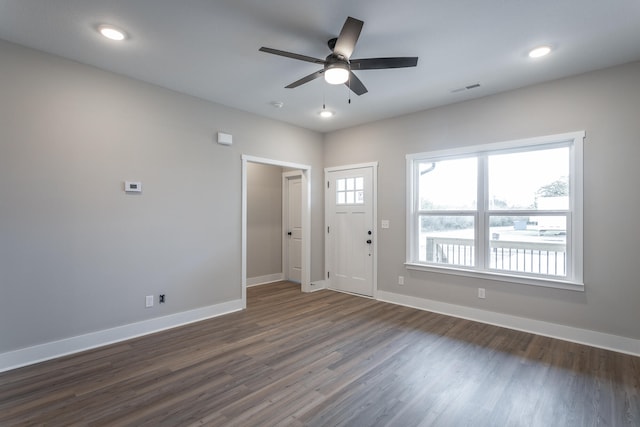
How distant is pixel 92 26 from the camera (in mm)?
2547

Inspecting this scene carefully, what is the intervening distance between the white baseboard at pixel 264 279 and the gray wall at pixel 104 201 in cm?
164

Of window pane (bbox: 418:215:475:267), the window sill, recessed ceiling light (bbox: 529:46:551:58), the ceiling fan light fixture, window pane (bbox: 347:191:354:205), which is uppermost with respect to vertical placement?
recessed ceiling light (bbox: 529:46:551:58)

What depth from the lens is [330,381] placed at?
257 cm

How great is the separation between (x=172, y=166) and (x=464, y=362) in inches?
154

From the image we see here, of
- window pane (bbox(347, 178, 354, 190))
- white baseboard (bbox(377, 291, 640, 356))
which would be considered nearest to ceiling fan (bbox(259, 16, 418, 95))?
window pane (bbox(347, 178, 354, 190))

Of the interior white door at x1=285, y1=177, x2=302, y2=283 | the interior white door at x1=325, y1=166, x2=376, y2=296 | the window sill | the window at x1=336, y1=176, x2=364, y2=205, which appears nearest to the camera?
the window sill

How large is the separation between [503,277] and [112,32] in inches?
192

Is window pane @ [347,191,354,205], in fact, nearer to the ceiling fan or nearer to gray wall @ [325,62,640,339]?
gray wall @ [325,62,640,339]

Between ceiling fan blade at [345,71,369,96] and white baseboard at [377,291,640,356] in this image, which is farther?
white baseboard at [377,291,640,356]

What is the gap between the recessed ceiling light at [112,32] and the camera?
8.38ft

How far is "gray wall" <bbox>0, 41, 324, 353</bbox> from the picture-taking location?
2.83m

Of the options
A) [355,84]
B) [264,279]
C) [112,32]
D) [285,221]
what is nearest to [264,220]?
[285,221]

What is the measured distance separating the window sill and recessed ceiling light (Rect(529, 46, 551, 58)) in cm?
242

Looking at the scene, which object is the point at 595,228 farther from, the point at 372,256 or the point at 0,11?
the point at 0,11
